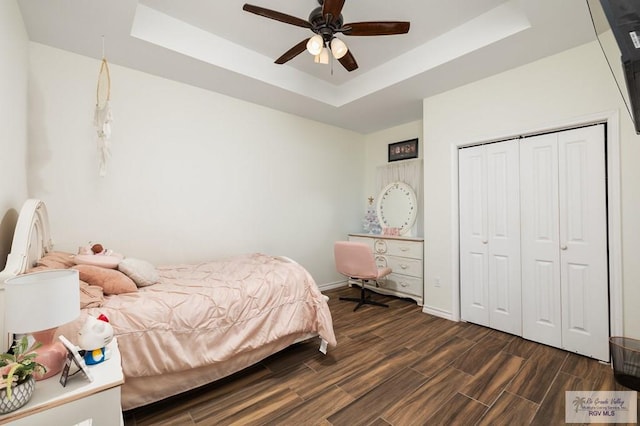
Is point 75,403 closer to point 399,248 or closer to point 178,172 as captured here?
point 178,172

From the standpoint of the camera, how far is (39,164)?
2.36 metres

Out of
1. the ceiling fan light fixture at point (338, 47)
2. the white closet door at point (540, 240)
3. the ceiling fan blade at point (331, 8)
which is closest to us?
the ceiling fan blade at point (331, 8)

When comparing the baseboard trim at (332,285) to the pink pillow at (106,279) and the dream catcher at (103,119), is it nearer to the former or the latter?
the pink pillow at (106,279)

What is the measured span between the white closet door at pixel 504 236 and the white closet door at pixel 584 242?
359 mm

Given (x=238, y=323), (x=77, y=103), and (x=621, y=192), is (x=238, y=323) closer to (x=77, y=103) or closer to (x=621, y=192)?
(x=77, y=103)

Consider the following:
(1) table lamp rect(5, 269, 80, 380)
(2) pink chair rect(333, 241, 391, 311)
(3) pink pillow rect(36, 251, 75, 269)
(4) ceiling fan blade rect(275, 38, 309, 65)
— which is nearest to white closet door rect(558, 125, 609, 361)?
(2) pink chair rect(333, 241, 391, 311)

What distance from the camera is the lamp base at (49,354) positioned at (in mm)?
1128

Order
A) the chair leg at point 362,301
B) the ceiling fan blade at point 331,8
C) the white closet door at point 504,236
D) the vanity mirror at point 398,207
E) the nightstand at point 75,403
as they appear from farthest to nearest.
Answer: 1. the vanity mirror at point 398,207
2. the chair leg at point 362,301
3. the white closet door at point 504,236
4. the ceiling fan blade at point 331,8
5. the nightstand at point 75,403

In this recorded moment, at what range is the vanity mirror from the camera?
4.18 m

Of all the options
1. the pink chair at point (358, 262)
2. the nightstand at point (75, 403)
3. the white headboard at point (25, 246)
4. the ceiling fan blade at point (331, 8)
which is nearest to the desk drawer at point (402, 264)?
the pink chair at point (358, 262)

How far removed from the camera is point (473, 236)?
10.3ft

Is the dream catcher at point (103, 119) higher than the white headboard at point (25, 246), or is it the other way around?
the dream catcher at point (103, 119)

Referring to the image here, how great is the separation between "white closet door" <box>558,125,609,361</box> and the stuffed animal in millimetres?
3459

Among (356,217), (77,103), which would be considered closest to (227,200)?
(77,103)
